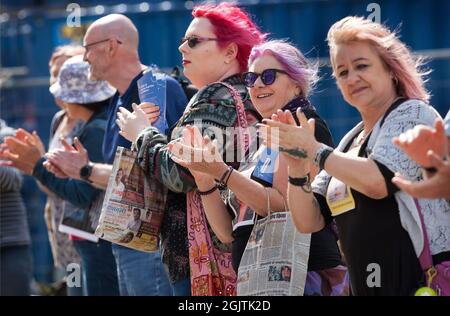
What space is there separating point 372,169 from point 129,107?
2117 millimetres

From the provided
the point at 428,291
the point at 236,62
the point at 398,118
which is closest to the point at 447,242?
the point at 428,291

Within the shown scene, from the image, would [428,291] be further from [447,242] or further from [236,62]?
[236,62]

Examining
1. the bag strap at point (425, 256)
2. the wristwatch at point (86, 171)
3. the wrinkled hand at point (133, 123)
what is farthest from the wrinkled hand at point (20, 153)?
the bag strap at point (425, 256)

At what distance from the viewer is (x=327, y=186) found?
4223mm

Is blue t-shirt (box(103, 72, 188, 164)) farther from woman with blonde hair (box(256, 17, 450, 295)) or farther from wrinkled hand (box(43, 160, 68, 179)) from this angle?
woman with blonde hair (box(256, 17, 450, 295))

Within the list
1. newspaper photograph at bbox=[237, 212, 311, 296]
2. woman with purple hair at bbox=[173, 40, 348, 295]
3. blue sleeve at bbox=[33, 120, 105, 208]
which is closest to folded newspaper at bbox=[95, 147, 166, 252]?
woman with purple hair at bbox=[173, 40, 348, 295]

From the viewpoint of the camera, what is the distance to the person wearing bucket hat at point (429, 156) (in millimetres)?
3445

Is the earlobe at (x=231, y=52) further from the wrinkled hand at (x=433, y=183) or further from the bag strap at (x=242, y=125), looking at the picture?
the wrinkled hand at (x=433, y=183)

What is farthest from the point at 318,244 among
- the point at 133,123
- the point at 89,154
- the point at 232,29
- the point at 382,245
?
the point at 89,154

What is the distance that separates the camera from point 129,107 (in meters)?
5.59

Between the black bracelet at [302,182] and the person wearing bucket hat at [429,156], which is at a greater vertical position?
the person wearing bucket hat at [429,156]

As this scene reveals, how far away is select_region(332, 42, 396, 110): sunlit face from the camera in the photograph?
402 centimetres

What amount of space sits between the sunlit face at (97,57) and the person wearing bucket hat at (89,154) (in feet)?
1.78
